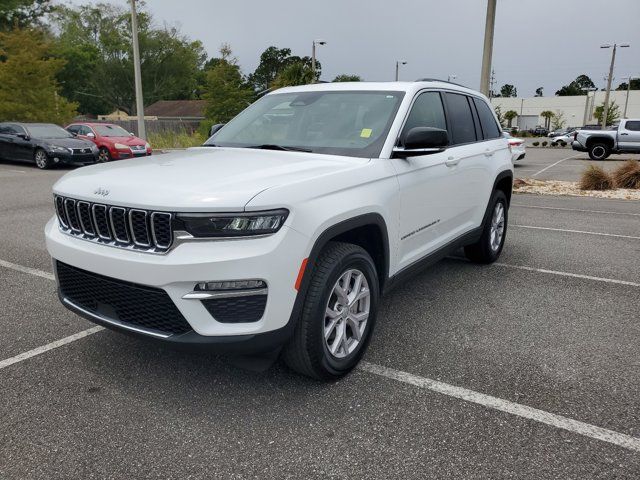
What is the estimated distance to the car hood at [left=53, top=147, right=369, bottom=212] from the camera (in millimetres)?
2602

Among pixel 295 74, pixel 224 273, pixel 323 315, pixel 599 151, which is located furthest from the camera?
pixel 295 74

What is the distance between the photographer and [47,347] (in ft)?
12.2

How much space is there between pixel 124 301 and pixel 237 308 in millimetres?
657

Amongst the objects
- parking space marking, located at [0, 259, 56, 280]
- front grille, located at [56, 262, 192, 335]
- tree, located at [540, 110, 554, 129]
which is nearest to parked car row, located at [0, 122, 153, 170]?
parking space marking, located at [0, 259, 56, 280]

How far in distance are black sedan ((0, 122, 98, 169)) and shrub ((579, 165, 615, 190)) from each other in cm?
1460

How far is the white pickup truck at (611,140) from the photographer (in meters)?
23.7

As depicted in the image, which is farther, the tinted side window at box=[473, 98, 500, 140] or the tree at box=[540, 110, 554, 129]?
the tree at box=[540, 110, 554, 129]

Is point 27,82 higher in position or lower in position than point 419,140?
higher

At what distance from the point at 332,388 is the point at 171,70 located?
71.3m

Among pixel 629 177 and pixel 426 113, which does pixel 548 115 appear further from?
pixel 426 113

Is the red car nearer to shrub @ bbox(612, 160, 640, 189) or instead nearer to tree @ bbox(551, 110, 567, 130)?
shrub @ bbox(612, 160, 640, 189)

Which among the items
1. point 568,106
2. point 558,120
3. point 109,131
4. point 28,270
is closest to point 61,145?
point 109,131

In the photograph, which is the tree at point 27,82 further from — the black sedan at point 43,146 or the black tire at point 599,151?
the black tire at point 599,151

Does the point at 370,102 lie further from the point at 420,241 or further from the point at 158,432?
the point at 158,432
